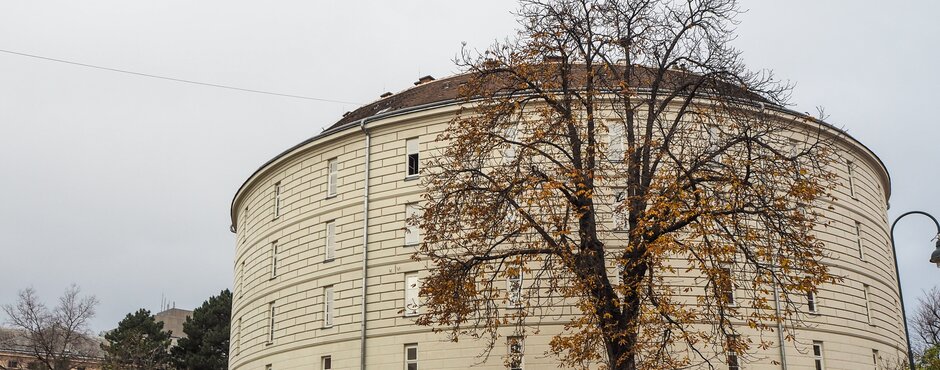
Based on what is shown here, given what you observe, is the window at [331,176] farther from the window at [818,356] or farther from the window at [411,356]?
the window at [818,356]

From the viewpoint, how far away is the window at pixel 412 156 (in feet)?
131

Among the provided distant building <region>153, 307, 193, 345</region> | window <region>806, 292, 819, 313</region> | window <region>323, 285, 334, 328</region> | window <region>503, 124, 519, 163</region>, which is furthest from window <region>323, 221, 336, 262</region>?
distant building <region>153, 307, 193, 345</region>

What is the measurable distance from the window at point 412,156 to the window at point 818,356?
17.0m

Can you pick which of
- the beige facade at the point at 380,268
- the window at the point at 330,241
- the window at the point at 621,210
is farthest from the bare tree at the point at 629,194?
the window at the point at 330,241

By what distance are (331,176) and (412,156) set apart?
4353 millimetres

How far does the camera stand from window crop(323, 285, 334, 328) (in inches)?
1578

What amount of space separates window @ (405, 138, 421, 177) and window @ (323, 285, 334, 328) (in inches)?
233

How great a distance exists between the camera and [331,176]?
4238 cm

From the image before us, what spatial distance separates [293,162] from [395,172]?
6816 mm

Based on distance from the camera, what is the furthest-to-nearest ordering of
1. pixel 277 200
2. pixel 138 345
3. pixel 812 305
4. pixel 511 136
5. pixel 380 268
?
pixel 138 345 < pixel 277 200 < pixel 380 268 < pixel 812 305 < pixel 511 136

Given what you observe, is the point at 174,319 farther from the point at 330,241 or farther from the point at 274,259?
the point at 330,241

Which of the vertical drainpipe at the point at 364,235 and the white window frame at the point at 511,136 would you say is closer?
the white window frame at the point at 511,136

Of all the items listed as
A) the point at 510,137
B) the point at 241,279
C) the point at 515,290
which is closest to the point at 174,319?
the point at 241,279

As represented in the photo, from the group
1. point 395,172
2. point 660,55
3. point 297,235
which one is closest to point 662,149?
point 660,55
